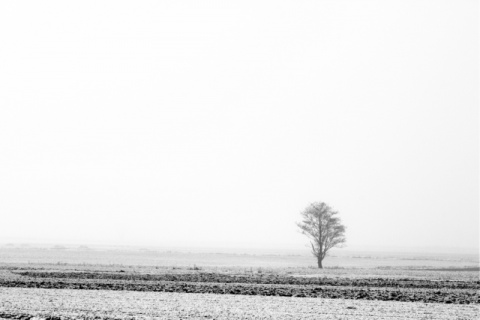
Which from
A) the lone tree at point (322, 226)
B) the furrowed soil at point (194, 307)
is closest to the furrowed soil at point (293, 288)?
the furrowed soil at point (194, 307)

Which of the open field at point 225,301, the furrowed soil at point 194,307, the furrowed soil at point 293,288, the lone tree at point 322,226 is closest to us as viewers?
the furrowed soil at point 194,307

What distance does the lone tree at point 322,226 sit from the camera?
74.0 metres

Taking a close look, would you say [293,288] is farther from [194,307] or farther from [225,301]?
[194,307]

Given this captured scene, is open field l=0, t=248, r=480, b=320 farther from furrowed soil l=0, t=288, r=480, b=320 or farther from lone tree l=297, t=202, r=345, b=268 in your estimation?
lone tree l=297, t=202, r=345, b=268

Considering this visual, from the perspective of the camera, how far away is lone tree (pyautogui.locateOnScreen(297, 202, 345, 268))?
243ft

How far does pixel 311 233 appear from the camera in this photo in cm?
7488

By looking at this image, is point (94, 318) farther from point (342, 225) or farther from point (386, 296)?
point (342, 225)

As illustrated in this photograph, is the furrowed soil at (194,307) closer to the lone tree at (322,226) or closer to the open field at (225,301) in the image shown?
the open field at (225,301)

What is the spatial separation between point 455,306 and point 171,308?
47.0 ft

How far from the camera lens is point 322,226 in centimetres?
7419

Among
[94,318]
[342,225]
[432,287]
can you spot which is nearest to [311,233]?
[342,225]

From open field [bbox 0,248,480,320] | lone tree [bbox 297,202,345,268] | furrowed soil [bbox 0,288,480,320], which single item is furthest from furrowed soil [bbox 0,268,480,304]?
lone tree [bbox 297,202,345,268]

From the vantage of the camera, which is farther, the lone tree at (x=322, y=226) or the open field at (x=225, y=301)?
the lone tree at (x=322, y=226)

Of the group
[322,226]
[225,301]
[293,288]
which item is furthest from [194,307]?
[322,226]
